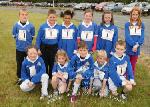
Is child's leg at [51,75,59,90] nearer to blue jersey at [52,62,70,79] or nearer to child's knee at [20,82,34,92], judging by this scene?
blue jersey at [52,62,70,79]

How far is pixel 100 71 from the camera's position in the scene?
7680 mm

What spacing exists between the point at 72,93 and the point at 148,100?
4.87 feet

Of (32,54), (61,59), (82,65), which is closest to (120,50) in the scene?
(82,65)

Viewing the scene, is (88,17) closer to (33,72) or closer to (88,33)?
(88,33)

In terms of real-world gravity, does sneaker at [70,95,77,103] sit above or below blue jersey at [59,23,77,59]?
below

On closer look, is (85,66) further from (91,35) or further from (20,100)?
(20,100)

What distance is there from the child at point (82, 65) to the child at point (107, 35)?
2.91 feet

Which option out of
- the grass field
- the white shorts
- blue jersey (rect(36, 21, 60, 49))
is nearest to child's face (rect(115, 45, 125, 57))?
the white shorts

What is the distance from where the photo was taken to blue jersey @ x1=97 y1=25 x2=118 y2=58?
27.5ft

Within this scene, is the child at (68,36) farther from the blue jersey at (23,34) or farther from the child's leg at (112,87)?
the child's leg at (112,87)

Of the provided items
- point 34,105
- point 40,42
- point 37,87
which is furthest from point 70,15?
point 34,105

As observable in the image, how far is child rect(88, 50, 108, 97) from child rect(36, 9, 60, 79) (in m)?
1.17

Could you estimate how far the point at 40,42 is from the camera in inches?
333

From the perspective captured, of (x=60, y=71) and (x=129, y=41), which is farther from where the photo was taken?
(x=129, y=41)
